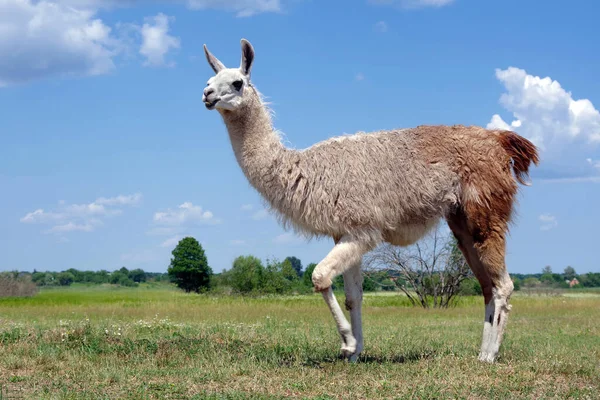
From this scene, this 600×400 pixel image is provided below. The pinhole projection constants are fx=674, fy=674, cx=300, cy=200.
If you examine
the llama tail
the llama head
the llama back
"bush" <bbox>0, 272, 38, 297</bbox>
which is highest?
the llama head

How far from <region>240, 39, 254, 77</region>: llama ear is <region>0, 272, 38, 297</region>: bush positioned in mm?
29991

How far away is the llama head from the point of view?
7.95m

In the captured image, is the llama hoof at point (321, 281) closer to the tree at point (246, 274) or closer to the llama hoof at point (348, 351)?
the llama hoof at point (348, 351)

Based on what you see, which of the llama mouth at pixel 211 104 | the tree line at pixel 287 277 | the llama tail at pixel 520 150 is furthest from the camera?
the tree line at pixel 287 277

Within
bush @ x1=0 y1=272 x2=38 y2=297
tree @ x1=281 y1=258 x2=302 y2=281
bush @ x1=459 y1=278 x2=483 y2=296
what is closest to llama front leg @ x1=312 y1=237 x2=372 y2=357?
bush @ x1=459 y1=278 x2=483 y2=296

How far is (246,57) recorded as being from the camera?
27.3ft

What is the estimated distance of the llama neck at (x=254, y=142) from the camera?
8352mm

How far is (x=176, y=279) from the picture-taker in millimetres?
52594

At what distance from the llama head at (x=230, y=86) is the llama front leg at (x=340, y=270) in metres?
2.12

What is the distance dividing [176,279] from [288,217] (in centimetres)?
4550

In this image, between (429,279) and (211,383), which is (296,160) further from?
(429,279)

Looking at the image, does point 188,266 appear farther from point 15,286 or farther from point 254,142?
point 254,142

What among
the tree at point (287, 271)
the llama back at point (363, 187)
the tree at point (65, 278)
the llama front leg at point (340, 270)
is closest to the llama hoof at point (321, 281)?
the llama front leg at point (340, 270)

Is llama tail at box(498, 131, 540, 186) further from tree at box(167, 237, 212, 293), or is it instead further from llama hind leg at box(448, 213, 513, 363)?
tree at box(167, 237, 212, 293)
